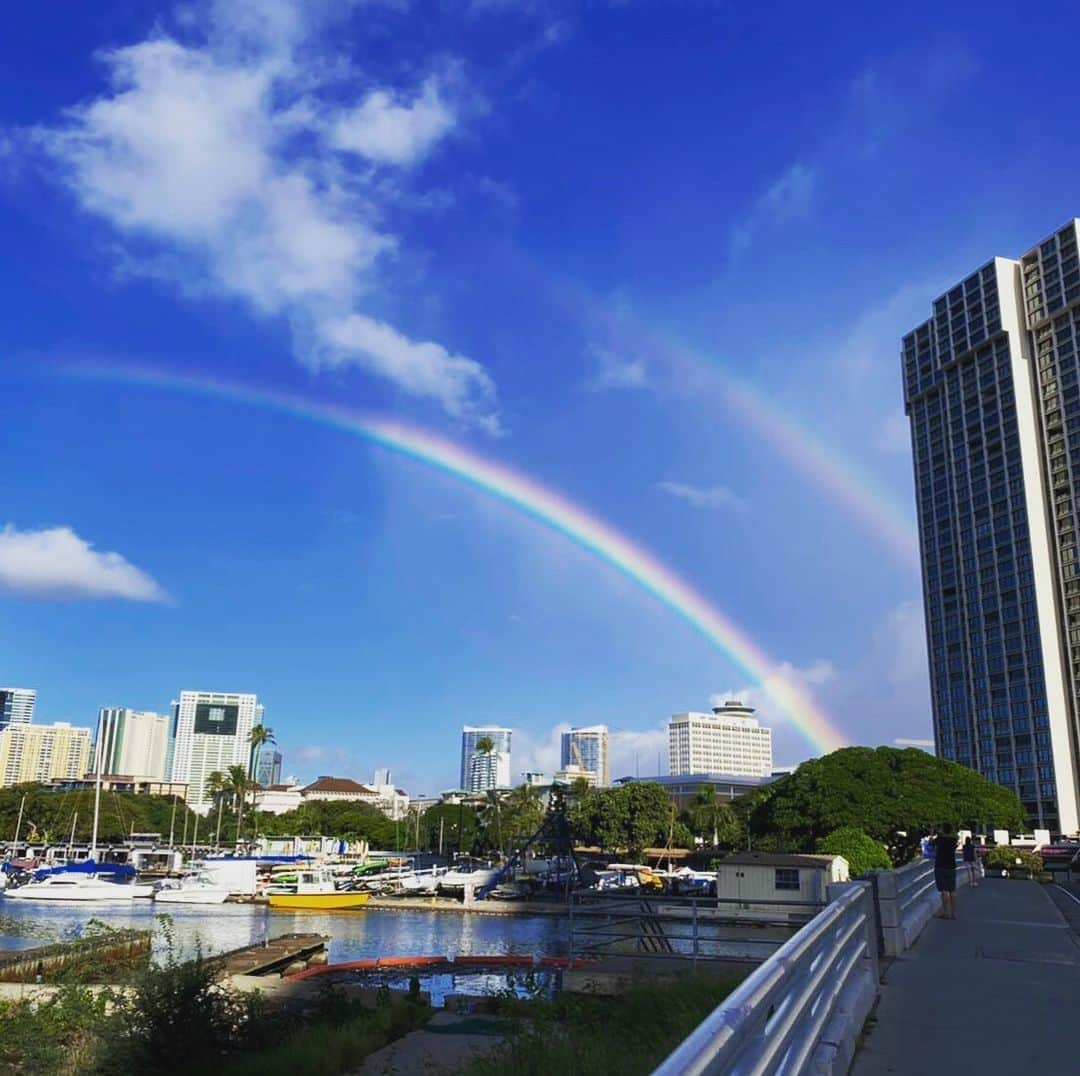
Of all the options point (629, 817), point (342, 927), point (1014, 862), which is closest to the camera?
point (1014, 862)

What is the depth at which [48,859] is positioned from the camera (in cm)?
11369

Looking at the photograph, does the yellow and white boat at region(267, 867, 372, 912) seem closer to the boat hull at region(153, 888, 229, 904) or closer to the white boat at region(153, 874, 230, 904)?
the white boat at region(153, 874, 230, 904)

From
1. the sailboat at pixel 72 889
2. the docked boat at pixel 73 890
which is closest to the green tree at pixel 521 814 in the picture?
the sailboat at pixel 72 889

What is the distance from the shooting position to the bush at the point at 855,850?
56750mm

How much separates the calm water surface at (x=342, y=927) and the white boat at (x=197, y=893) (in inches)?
40.0

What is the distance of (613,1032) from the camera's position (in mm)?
11008

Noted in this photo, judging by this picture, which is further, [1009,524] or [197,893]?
[1009,524]

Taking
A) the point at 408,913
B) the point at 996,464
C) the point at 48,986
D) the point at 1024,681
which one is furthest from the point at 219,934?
the point at 996,464

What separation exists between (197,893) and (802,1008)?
79.6 metres

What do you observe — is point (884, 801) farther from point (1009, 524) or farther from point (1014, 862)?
point (1009, 524)

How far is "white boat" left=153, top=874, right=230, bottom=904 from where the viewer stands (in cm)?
7488

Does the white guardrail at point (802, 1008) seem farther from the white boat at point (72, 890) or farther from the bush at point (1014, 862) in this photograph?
the white boat at point (72, 890)

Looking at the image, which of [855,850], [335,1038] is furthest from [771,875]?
[335,1038]

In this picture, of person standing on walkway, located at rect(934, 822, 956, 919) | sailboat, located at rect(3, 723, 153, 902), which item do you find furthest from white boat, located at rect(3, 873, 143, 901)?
person standing on walkway, located at rect(934, 822, 956, 919)
